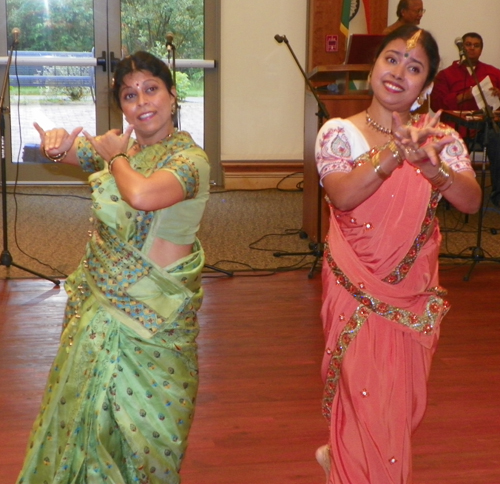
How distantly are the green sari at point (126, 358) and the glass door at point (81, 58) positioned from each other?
6.23m

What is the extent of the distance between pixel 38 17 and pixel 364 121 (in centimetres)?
666

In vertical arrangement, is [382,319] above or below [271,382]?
above

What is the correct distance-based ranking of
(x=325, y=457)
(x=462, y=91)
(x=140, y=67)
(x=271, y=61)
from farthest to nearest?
1. (x=271, y=61)
2. (x=462, y=91)
3. (x=325, y=457)
4. (x=140, y=67)

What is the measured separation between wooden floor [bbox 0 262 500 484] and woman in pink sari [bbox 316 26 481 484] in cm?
62

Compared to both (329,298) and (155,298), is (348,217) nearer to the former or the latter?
(329,298)

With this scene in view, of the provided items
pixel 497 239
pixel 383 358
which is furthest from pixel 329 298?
pixel 497 239

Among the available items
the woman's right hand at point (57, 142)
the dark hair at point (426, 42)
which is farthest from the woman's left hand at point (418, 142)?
the woman's right hand at point (57, 142)

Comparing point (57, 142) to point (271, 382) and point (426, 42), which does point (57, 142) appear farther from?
point (271, 382)

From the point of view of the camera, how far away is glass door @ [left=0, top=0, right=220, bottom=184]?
8.15 m

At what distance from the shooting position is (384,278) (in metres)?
2.18

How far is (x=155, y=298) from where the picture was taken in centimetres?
207

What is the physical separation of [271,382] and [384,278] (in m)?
1.46

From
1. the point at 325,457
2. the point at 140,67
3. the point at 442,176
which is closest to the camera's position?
the point at 442,176

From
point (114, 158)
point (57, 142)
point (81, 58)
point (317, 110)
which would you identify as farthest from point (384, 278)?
point (81, 58)
